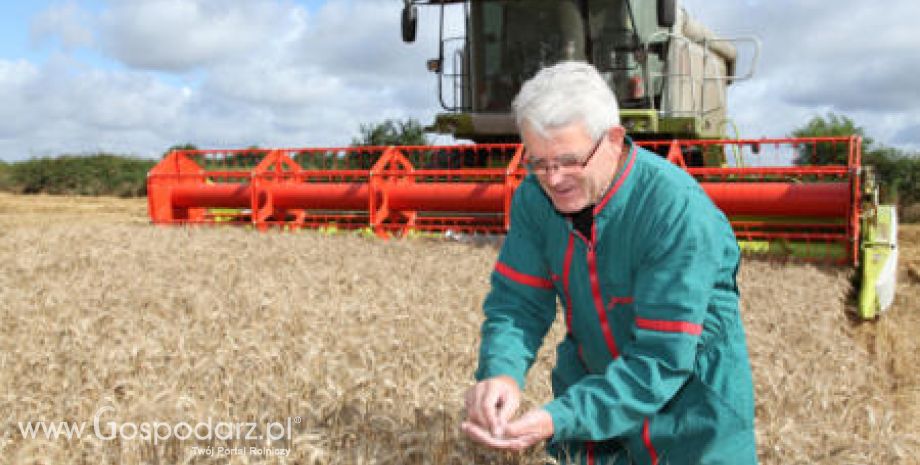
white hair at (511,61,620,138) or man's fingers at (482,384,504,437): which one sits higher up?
white hair at (511,61,620,138)

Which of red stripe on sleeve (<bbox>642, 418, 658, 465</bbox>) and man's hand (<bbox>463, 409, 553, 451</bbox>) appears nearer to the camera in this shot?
man's hand (<bbox>463, 409, 553, 451</bbox>)

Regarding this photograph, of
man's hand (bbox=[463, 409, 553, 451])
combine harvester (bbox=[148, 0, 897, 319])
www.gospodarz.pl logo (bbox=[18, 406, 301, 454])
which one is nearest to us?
man's hand (bbox=[463, 409, 553, 451])

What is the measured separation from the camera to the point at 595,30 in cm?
797

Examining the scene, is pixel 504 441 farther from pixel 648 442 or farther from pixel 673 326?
pixel 648 442

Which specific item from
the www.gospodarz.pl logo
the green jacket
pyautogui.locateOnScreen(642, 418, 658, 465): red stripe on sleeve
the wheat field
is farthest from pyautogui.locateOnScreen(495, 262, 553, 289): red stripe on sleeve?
the www.gospodarz.pl logo

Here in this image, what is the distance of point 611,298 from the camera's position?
172cm

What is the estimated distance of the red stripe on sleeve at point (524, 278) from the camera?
1.83 meters

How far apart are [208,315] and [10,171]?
852 inches

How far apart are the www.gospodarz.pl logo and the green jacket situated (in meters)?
0.79

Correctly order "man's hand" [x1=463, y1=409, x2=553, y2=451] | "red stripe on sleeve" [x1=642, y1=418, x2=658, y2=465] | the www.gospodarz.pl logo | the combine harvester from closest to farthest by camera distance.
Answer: "man's hand" [x1=463, y1=409, x2=553, y2=451] < "red stripe on sleeve" [x1=642, y1=418, x2=658, y2=465] < the www.gospodarz.pl logo < the combine harvester

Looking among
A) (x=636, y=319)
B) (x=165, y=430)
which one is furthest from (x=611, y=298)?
(x=165, y=430)

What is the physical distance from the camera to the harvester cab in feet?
26.1

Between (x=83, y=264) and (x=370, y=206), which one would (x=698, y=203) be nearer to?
(x=83, y=264)

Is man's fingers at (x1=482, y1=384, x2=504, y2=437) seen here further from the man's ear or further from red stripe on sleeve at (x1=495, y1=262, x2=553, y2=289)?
the man's ear
